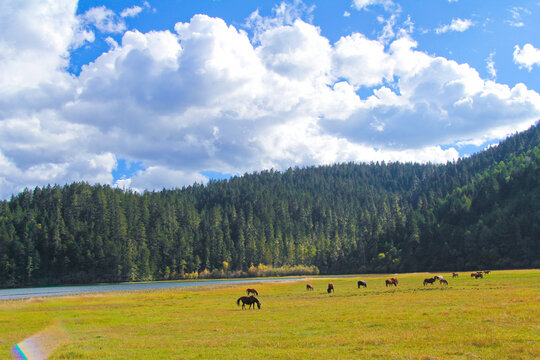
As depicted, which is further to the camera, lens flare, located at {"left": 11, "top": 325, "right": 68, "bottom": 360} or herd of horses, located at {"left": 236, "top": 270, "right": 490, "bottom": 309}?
herd of horses, located at {"left": 236, "top": 270, "right": 490, "bottom": 309}

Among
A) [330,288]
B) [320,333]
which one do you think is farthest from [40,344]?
[330,288]

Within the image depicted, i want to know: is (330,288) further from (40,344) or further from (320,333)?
(40,344)

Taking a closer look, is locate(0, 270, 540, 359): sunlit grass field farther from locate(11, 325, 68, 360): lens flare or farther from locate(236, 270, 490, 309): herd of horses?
locate(236, 270, 490, 309): herd of horses

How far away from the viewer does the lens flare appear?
22203 millimetres

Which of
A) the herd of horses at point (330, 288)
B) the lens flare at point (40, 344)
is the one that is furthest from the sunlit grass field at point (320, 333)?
the herd of horses at point (330, 288)

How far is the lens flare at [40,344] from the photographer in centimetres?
2220

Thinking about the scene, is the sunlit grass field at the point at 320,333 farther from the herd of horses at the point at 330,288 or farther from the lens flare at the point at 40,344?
the herd of horses at the point at 330,288

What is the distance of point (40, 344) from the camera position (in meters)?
26.2

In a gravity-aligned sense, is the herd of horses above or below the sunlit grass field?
below

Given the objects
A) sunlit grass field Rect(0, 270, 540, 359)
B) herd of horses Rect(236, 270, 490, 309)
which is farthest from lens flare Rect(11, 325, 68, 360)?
herd of horses Rect(236, 270, 490, 309)

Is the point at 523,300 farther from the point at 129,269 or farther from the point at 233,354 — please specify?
the point at 129,269

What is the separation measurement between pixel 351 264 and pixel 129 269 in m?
104

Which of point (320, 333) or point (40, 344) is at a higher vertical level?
point (320, 333)

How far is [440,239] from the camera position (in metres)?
169
